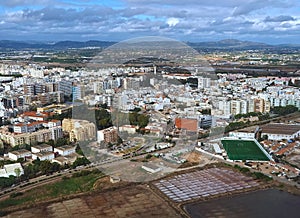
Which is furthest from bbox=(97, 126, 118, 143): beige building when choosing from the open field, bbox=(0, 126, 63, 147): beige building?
bbox=(0, 126, 63, 147): beige building

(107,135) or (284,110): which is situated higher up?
(107,135)

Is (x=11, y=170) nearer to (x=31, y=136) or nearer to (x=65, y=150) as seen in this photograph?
(x=65, y=150)

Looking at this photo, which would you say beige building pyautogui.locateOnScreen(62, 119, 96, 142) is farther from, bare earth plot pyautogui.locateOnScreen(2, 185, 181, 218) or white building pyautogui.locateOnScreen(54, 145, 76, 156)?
bare earth plot pyautogui.locateOnScreen(2, 185, 181, 218)

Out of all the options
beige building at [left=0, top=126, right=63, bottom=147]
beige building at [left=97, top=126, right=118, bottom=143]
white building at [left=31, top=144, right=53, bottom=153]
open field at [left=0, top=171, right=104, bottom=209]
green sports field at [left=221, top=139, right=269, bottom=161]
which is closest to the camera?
open field at [left=0, top=171, right=104, bottom=209]

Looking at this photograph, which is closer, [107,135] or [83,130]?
[107,135]

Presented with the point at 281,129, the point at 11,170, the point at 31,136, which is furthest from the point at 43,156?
the point at 281,129

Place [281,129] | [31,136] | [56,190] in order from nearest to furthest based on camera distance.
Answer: [56,190]
[31,136]
[281,129]

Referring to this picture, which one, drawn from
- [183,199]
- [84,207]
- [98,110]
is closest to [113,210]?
[84,207]

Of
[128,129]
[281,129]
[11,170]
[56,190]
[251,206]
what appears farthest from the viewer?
[281,129]
